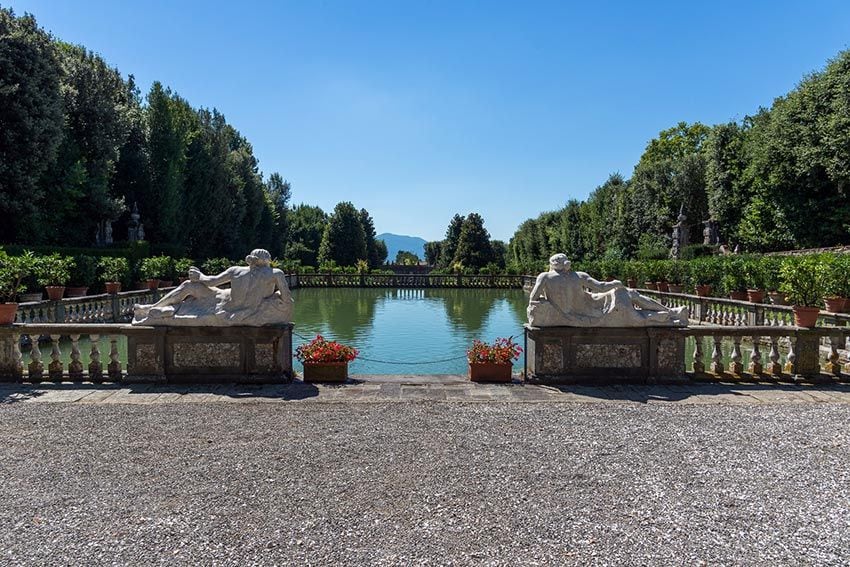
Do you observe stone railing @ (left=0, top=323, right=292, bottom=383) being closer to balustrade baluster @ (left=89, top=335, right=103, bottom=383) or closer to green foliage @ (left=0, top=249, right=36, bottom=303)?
balustrade baluster @ (left=89, top=335, right=103, bottom=383)

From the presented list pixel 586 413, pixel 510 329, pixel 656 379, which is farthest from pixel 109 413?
pixel 510 329

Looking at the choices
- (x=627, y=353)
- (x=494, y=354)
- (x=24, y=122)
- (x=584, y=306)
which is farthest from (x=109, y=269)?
(x=627, y=353)

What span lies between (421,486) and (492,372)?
3.49m

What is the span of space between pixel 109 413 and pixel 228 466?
2.18 meters

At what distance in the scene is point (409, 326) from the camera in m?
16.9

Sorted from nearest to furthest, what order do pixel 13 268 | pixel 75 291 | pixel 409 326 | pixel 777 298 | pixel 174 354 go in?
pixel 174 354, pixel 13 268, pixel 777 298, pixel 75 291, pixel 409 326

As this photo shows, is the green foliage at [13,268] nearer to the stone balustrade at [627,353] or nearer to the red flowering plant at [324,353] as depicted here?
the red flowering plant at [324,353]

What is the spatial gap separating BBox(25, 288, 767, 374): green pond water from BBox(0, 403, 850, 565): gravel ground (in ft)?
11.9

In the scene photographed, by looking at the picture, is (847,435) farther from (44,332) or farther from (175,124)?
(175,124)

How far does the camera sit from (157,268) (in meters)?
20.3

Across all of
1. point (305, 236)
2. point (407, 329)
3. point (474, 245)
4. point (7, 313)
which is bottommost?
point (407, 329)

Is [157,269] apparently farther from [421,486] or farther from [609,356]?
[421,486]

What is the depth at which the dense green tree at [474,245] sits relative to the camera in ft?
153

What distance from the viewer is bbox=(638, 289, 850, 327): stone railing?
32.2ft
